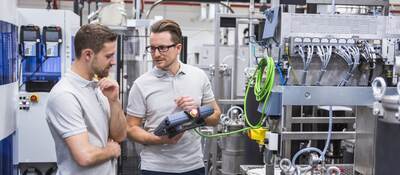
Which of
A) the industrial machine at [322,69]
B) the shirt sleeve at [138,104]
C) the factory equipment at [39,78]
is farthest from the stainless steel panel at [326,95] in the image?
the factory equipment at [39,78]

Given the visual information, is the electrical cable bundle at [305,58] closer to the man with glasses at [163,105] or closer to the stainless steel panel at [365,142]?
the stainless steel panel at [365,142]

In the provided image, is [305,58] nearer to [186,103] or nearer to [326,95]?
[326,95]

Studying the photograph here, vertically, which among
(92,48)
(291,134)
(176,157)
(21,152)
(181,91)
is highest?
(92,48)

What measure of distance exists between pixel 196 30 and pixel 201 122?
25.6 feet

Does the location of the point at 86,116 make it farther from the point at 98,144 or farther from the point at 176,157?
the point at 176,157

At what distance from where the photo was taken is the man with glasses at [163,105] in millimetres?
1986

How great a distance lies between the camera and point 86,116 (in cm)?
168

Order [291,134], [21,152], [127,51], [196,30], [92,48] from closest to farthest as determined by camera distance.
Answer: [92,48] → [291,134] → [21,152] → [127,51] → [196,30]

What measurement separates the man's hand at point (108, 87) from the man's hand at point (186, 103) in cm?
30

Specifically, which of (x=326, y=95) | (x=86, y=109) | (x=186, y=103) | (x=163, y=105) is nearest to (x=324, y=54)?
(x=326, y=95)

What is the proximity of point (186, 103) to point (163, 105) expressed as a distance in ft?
0.45

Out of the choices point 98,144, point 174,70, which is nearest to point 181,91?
point 174,70

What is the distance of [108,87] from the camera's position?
69.1 inches

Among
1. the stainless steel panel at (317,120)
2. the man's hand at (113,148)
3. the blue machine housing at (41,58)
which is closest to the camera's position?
the man's hand at (113,148)
